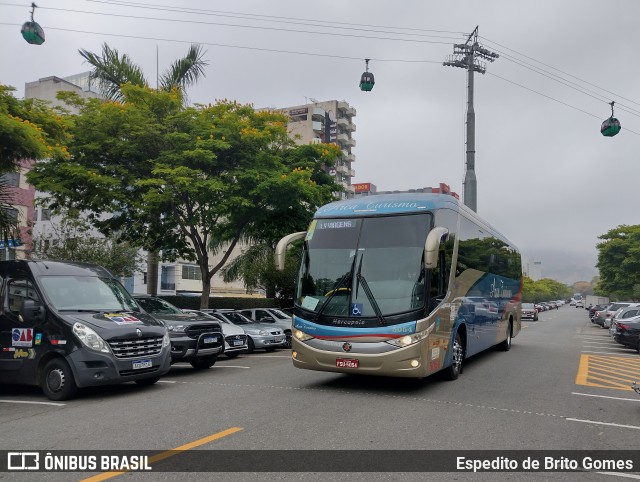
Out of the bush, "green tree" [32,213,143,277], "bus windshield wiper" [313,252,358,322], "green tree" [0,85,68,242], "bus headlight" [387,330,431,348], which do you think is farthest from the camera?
the bush

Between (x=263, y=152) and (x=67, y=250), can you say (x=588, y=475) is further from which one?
(x=67, y=250)

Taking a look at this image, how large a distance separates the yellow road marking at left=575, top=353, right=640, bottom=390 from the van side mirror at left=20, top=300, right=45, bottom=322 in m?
9.92

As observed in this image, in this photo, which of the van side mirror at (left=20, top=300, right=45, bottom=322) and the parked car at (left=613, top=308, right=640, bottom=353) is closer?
the van side mirror at (left=20, top=300, right=45, bottom=322)

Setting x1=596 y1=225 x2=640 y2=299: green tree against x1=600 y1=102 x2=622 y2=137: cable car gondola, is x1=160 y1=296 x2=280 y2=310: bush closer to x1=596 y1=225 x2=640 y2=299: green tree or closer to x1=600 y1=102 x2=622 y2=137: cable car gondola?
x1=600 y1=102 x2=622 y2=137: cable car gondola

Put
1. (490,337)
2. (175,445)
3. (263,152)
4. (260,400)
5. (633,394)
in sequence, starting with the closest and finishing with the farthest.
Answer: (175,445)
(260,400)
(633,394)
(490,337)
(263,152)

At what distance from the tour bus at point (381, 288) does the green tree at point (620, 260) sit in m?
50.0

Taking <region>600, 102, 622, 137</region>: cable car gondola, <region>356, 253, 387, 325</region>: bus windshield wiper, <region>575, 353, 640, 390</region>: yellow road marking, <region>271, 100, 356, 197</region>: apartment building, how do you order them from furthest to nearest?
1. <region>271, 100, 356, 197</region>: apartment building
2. <region>600, 102, 622, 137</region>: cable car gondola
3. <region>575, 353, 640, 390</region>: yellow road marking
4. <region>356, 253, 387, 325</region>: bus windshield wiper

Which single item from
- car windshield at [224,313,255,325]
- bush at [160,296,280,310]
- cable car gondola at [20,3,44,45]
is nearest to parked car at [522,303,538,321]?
bush at [160,296,280,310]

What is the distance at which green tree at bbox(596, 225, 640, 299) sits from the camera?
178 ft

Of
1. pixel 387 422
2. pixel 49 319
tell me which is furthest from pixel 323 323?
pixel 49 319

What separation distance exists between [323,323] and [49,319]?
177 inches

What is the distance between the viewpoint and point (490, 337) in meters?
15.0

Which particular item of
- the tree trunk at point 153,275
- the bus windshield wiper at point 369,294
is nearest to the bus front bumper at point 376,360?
the bus windshield wiper at point 369,294

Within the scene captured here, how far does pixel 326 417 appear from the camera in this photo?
25.2ft
